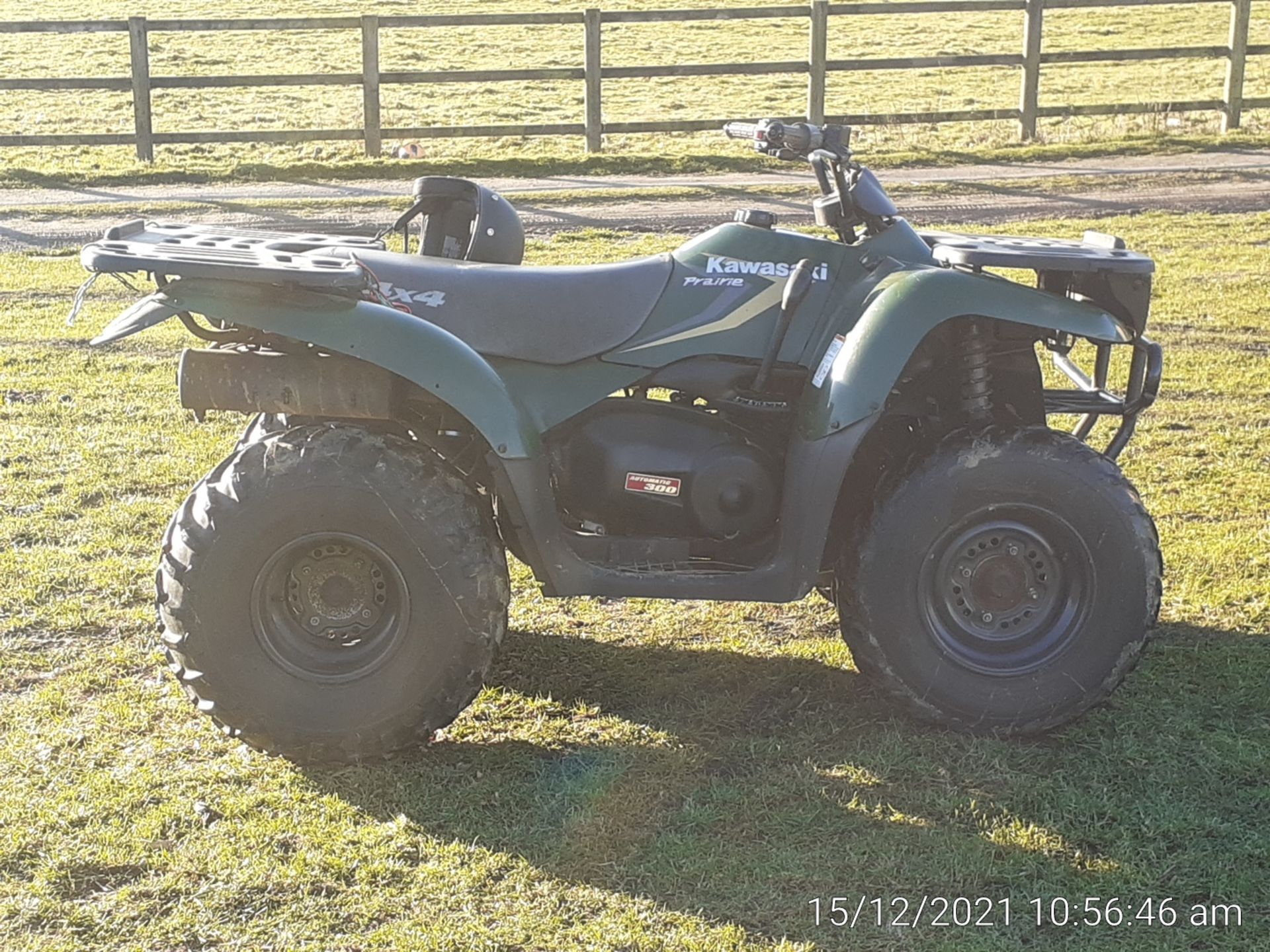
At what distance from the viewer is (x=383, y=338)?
3.91 metres

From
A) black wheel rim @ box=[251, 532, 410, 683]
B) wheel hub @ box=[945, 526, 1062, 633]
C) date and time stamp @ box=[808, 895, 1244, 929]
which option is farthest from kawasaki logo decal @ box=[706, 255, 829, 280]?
date and time stamp @ box=[808, 895, 1244, 929]

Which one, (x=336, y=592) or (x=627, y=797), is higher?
(x=336, y=592)

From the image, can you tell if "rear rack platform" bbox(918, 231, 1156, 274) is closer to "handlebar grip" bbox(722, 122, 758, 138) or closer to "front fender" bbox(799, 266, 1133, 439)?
"front fender" bbox(799, 266, 1133, 439)

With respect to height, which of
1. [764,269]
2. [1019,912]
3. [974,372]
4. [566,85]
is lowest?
[1019,912]

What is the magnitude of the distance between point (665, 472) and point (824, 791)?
38.5 inches

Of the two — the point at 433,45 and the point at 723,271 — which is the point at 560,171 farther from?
the point at 433,45

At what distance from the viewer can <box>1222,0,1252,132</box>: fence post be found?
17.8 metres

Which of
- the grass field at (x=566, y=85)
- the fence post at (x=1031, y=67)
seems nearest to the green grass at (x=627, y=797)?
the grass field at (x=566, y=85)

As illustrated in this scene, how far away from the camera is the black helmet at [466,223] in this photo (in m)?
4.68

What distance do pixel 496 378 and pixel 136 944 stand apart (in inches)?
64.1

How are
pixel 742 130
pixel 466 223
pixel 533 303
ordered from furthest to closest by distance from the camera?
pixel 466 223
pixel 742 130
pixel 533 303

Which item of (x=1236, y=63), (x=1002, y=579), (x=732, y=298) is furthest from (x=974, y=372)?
(x=1236, y=63)

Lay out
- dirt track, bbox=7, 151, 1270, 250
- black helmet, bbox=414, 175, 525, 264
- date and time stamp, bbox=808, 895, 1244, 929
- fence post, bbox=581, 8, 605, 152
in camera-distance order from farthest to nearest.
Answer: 1. fence post, bbox=581, 8, 605, 152
2. dirt track, bbox=7, 151, 1270, 250
3. black helmet, bbox=414, 175, 525, 264
4. date and time stamp, bbox=808, 895, 1244, 929

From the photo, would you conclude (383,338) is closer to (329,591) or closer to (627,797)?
(329,591)
